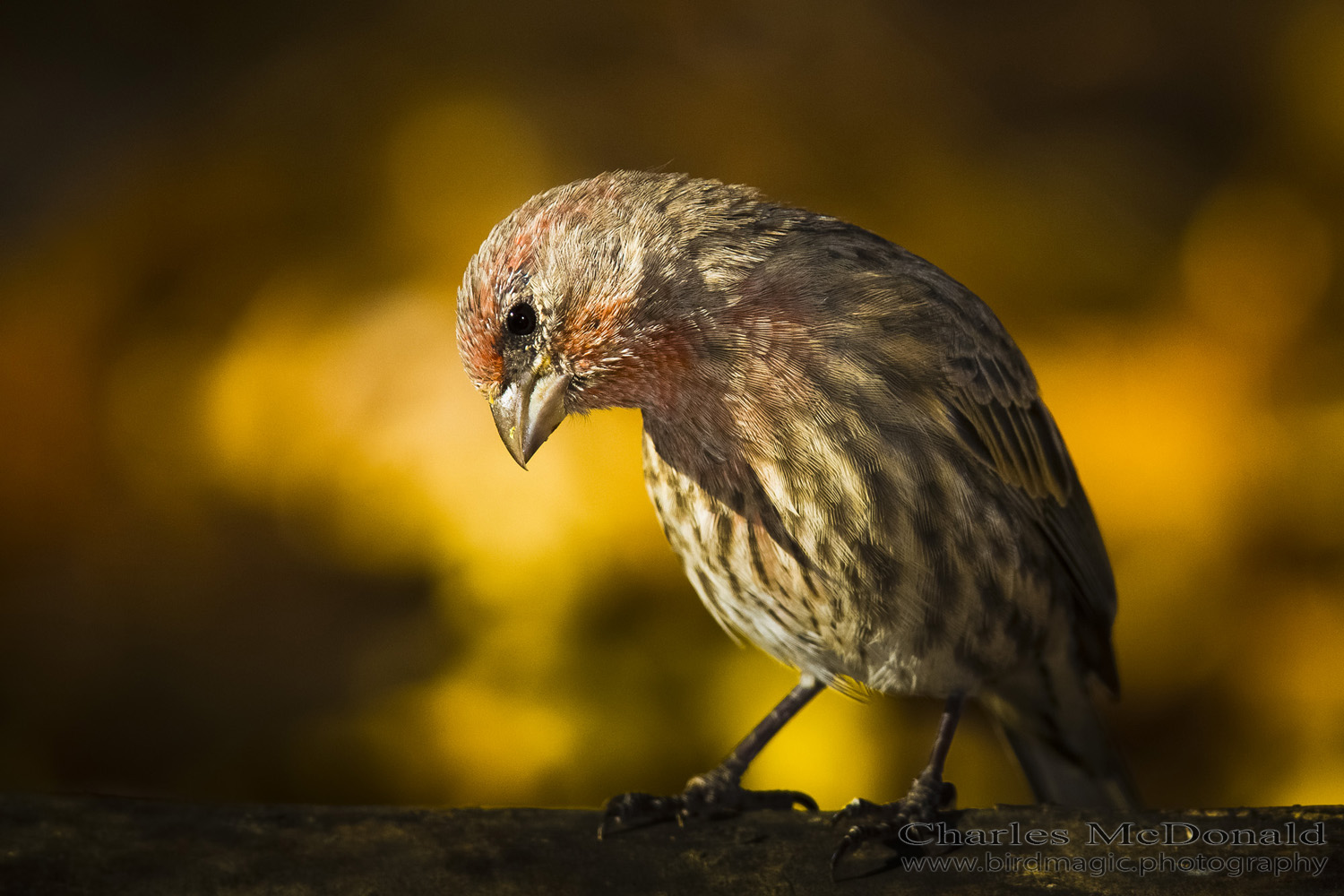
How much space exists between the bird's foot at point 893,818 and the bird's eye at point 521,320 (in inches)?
45.1

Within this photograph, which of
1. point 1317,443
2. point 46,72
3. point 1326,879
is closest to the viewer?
point 1326,879

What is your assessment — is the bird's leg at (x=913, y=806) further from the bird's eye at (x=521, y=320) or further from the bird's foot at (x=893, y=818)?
the bird's eye at (x=521, y=320)

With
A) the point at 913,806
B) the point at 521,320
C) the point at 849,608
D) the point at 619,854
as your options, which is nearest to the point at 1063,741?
the point at 913,806

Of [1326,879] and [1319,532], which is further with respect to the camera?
[1319,532]

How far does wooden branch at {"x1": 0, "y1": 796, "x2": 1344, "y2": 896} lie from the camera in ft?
6.36

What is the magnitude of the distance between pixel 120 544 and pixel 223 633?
0.50m

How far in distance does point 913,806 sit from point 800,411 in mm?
879

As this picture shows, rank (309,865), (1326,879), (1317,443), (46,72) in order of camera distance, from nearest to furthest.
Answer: (1326,879), (309,865), (1317,443), (46,72)

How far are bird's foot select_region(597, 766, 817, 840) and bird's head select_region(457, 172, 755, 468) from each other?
82 centimetres

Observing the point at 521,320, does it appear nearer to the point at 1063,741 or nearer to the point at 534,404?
the point at 534,404

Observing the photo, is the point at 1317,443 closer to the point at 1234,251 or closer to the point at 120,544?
the point at 1234,251

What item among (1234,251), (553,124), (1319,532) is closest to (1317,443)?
(1319,532)

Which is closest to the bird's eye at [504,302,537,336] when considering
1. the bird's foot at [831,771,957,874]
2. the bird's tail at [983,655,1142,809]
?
the bird's foot at [831,771,957,874]

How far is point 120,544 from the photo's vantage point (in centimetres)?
391
